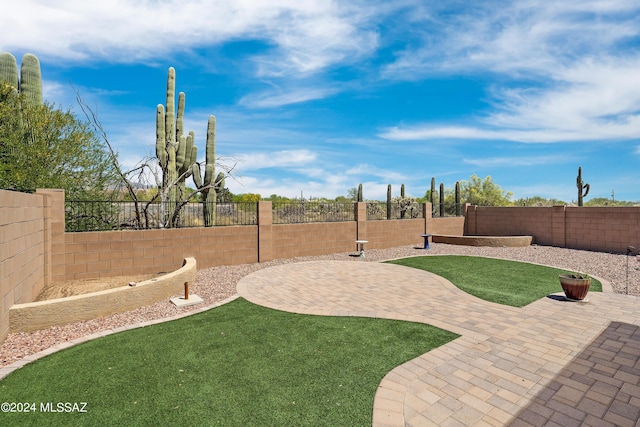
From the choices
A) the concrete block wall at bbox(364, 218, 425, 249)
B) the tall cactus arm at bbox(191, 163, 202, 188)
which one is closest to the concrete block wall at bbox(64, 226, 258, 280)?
the tall cactus arm at bbox(191, 163, 202, 188)

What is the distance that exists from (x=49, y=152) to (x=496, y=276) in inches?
649

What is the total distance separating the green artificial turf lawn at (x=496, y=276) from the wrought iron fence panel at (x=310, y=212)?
4.07m

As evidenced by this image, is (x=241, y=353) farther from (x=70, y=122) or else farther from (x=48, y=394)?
(x=70, y=122)

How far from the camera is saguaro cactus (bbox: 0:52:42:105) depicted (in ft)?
44.6

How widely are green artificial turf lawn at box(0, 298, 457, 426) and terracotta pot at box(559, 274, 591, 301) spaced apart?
4.15 m

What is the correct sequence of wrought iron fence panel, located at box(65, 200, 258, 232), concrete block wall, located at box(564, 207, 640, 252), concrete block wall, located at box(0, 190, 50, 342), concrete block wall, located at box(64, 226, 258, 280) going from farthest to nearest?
concrete block wall, located at box(564, 207, 640, 252), wrought iron fence panel, located at box(65, 200, 258, 232), concrete block wall, located at box(64, 226, 258, 280), concrete block wall, located at box(0, 190, 50, 342)

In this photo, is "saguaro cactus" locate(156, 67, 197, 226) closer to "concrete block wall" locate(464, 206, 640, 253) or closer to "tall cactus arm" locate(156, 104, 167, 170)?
"tall cactus arm" locate(156, 104, 167, 170)

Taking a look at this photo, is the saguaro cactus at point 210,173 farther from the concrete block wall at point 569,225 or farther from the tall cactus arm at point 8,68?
the concrete block wall at point 569,225

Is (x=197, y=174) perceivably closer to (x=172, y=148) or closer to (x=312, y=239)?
(x=172, y=148)

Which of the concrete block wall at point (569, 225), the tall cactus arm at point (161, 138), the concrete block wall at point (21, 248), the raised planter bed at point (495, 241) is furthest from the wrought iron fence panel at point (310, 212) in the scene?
the concrete block wall at point (569, 225)

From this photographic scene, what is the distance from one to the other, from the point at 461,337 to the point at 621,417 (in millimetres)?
2277

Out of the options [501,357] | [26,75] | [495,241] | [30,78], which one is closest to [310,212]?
[495,241]

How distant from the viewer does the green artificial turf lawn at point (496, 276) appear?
27.8 ft

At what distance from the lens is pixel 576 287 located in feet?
25.0
